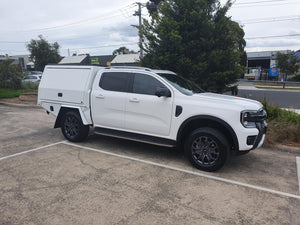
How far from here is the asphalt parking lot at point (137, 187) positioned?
3.13 m

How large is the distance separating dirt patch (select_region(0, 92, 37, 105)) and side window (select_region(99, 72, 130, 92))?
8396 millimetres

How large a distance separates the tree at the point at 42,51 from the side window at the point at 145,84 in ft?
123

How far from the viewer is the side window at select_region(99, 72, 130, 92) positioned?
545 cm

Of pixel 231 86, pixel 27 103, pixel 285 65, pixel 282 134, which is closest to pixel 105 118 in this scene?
pixel 282 134

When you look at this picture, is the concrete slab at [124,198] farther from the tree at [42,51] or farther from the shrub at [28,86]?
the tree at [42,51]

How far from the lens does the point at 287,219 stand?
10.2 ft

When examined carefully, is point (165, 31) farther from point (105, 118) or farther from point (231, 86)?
point (105, 118)

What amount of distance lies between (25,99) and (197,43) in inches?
396

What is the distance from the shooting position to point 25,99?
43.8 feet

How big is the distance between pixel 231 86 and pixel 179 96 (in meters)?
5.09

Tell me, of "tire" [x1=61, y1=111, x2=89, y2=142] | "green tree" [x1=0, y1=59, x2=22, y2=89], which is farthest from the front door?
"green tree" [x1=0, y1=59, x2=22, y2=89]

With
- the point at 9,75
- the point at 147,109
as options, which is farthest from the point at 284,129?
the point at 9,75

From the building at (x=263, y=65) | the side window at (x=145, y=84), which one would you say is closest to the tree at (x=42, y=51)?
the building at (x=263, y=65)

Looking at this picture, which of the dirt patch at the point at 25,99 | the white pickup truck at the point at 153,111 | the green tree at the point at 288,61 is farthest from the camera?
the green tree at the point at 288,61
